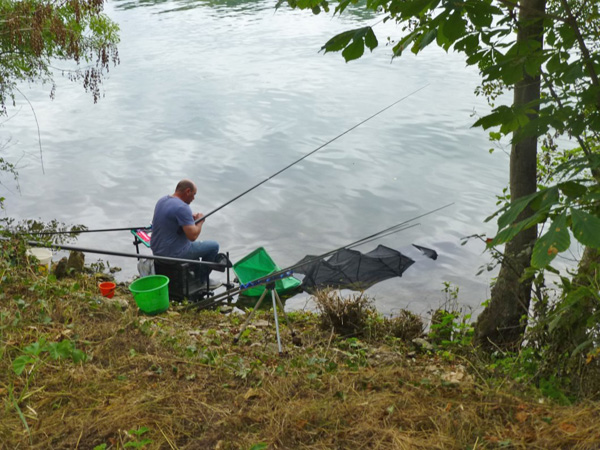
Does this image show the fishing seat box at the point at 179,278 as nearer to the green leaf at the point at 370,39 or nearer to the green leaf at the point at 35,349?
the green leaf at the point at 35,349

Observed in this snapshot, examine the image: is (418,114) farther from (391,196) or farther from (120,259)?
(120,259)

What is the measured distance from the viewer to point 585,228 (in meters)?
1.69

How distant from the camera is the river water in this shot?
9617 millimetres

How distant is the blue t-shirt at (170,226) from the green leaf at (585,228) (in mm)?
5180

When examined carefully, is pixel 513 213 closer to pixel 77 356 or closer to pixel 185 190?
pixel 77 356

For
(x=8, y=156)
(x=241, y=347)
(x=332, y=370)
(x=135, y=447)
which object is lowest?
(x=8, y=156)

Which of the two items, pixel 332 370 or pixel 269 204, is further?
pixel 269 204

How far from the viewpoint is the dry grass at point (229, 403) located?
2.41 metres

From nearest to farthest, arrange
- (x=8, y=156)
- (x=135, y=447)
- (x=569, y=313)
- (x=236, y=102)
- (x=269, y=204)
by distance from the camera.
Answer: (x=135, y=447) < (x=569, y=313) < (x=269, y=204) < (x=8, y=156) < (x=236, y=102)

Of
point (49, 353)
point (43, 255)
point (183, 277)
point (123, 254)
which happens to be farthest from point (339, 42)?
point (43, 255)

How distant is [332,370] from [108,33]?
9.35 m

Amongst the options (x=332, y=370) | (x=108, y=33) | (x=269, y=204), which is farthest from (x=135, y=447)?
(x=108, y=33)

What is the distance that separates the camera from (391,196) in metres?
11.1

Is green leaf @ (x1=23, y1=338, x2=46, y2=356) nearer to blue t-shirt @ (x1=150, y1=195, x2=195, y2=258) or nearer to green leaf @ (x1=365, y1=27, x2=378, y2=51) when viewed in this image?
green leaf @ (x1=365, y1=27, x2=378, y2=51)
